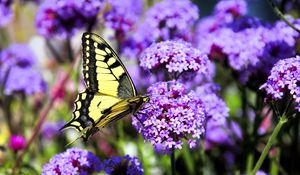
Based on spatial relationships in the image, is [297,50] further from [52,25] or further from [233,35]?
[52,25]

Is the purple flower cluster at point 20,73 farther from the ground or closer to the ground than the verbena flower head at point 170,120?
farther from the ground

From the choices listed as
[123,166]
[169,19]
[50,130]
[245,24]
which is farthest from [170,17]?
[50,130]

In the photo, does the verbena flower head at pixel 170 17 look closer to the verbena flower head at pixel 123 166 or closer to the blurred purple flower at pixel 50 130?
the verbena flower head at pixel 123 166

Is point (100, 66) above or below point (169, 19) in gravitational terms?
below

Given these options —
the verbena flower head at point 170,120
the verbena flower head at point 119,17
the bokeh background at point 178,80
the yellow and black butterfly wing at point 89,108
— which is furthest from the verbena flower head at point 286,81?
the verbena flower head at point 119,17

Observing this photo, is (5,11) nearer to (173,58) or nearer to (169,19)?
(169,19)

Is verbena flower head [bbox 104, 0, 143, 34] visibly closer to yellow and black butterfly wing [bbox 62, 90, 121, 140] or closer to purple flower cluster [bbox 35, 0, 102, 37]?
purple flower cluster [bbox 35, 0, 102, 37]

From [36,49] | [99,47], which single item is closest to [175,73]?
[99,47]

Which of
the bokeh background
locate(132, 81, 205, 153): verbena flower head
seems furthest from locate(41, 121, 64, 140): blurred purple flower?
locate(132, 81, 205, 153): verbena flower head
